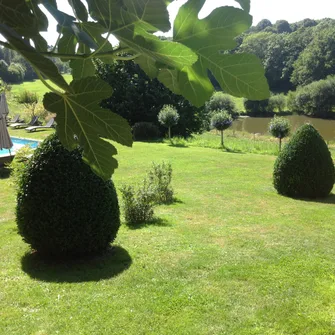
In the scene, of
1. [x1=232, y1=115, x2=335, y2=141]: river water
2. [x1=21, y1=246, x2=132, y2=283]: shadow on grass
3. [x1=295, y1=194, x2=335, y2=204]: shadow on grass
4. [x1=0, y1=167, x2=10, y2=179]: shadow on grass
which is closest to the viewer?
[x1=21, y1=246, x2=132, y2=283]: shadow on grass

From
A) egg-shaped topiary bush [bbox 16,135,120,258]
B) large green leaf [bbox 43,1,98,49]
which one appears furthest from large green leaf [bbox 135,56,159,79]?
egg-shaped topiary bush [bbox 16,135,120,258]

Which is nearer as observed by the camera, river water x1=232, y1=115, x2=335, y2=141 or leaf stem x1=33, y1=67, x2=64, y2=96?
leaf stem x1=33, y1=67, x2=64, y2=96

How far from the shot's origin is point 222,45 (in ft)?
1.72

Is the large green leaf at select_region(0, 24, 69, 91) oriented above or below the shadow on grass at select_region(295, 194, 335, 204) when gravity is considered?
above

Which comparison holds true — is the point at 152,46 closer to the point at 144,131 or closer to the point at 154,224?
the point at 154,224

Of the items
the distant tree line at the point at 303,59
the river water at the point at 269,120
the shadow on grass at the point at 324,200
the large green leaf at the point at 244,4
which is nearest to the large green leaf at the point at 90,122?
the large green leaf at the point at 244,4

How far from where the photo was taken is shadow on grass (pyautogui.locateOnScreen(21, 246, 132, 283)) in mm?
5031

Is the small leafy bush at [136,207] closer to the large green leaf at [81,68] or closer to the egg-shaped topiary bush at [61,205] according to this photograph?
the egg-shaped topiary bush at [61,205]

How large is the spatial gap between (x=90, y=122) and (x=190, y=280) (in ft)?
15.1

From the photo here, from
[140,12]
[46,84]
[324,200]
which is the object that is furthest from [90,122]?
[324,200]

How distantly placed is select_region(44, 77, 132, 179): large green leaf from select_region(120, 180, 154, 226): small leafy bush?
262 inches

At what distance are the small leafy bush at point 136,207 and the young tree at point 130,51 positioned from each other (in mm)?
6722

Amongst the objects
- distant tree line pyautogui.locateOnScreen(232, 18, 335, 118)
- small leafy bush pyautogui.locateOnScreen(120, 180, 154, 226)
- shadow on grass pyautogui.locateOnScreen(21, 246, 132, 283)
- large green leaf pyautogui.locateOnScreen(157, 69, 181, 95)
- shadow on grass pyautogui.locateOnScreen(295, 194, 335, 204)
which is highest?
distant tree line pyautogui.locateOnScreen(232, 18, 335, 118)

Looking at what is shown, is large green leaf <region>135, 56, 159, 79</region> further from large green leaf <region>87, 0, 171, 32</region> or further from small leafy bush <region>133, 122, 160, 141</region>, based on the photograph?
small leafy bush <region>133, 122, 160, 141</region>
